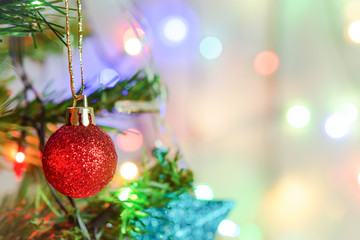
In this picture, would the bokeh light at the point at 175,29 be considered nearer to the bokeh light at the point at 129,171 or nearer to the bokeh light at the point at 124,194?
the bokeh light at the point at 129,171

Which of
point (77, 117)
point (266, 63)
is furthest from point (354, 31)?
point (77, 117)

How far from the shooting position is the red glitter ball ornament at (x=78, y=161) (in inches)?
10.1

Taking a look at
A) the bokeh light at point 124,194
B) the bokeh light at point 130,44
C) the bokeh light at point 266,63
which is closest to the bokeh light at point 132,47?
the bokeh light at point 130,44

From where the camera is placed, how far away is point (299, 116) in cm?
67

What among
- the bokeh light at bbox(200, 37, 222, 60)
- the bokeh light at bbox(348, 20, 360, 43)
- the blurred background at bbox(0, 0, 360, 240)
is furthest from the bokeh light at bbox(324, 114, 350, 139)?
the bokeh light at bbox(200, 37, 222, 60)

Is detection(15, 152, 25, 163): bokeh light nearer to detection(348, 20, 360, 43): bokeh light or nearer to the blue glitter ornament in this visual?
the blue glitter ornament

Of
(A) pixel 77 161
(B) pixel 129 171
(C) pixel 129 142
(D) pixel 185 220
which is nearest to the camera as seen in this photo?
(A) pixel 77 161

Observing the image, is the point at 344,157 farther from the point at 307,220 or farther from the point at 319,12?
the point at 319,12

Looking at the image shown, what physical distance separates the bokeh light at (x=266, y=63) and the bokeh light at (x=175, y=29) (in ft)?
0.52

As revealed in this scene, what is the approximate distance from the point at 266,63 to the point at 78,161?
20.8 inches

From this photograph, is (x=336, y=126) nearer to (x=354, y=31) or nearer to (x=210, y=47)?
(x=354, y=31)

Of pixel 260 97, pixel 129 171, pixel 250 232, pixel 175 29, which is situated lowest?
pixel 250 232

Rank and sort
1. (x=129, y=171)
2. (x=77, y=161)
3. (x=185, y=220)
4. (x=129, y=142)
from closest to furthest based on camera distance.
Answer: (x=77, y=161) → (x=185, y=220) → (x=129, y=171) → (x=129, y=142)

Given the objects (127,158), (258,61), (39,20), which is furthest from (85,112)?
(258,61)
